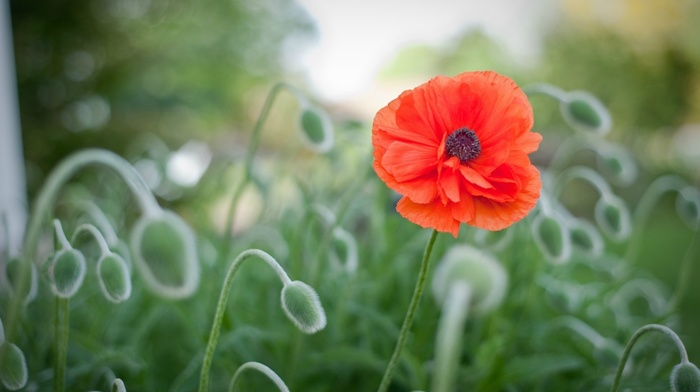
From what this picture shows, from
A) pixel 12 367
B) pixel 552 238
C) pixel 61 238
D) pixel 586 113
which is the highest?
pixel 586 113

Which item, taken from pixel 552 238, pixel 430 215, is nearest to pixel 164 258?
pixel 430 215

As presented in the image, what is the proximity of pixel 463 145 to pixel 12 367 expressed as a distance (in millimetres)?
376

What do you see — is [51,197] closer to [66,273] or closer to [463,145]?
[66,273]

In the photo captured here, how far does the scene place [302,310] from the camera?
448 millimetres

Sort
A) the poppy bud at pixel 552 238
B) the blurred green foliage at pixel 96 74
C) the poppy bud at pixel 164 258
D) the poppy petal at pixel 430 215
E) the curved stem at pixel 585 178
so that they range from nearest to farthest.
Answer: the poppy petal at pixel 430 215 < the poppy bud at pixel 164 258 < the poppy bud at pixel 552 238 < the curved stem at pixel 585 178 < the blurred green foliage at pixel 96 74

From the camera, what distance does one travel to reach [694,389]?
45cm

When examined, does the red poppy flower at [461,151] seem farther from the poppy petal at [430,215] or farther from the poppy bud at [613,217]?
the poppy bud at [613,217]

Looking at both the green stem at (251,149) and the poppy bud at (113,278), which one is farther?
the green stem at (251,149)

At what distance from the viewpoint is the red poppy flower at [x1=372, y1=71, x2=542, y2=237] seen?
1.38 ft

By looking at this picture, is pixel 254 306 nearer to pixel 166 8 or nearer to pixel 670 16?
pixel 166 8

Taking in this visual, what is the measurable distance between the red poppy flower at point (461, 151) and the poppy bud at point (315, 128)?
0.29 meters

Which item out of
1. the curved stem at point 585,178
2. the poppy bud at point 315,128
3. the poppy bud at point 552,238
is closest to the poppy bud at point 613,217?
the curved stem at point 585,178

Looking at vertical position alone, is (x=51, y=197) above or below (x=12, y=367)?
above

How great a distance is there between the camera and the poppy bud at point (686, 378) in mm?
453
